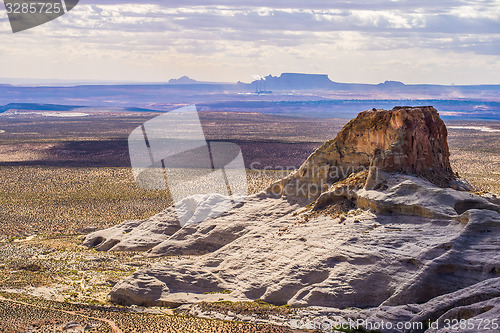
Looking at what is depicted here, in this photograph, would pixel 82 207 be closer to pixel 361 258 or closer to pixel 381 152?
pixel 381 152

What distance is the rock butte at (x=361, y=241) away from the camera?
19.9m

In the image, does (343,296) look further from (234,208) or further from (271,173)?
(271,173)

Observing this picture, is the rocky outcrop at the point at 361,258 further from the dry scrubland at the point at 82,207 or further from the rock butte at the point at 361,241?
the dry scrubland at the point at 82,207

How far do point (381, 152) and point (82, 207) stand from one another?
32226mm

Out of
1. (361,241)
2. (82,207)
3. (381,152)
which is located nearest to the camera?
(361,241)

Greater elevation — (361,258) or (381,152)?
(381,152)

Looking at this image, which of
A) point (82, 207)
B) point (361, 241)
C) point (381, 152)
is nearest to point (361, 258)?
point (361, 241)

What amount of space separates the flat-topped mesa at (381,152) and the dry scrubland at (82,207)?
7.42 meters

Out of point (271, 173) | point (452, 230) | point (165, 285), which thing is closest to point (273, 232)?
point (165, 285)

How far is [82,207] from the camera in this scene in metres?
51.2

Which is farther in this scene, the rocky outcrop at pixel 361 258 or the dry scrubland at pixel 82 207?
the dry scrubland at pixel 82 207

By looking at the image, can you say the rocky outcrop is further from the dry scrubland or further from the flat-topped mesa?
the dry scrubland

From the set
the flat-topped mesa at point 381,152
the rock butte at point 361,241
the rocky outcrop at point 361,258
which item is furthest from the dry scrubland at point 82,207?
the flat-topped mesa at point 381,152

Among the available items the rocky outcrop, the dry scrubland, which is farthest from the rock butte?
the dry scrubland
